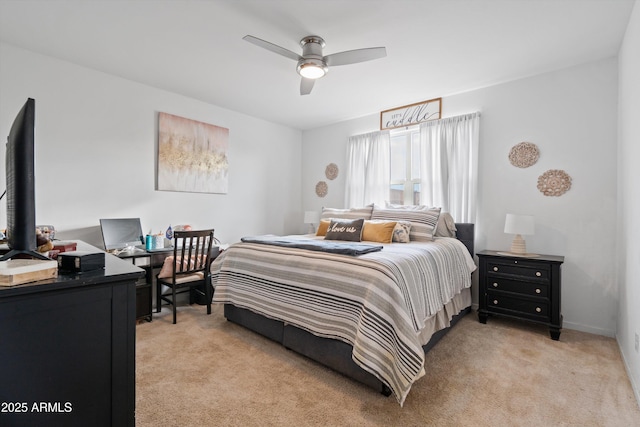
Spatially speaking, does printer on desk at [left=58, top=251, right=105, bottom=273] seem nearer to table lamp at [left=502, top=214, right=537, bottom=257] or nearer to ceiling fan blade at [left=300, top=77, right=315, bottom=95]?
ceiling fan blade at [left=300, top=77, right=315, bottom=95]

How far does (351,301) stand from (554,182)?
2.65 m

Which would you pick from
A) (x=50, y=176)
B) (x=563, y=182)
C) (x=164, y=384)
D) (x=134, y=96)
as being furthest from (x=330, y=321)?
(x=134, y=96)

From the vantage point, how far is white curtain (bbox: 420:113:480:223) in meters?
3.64

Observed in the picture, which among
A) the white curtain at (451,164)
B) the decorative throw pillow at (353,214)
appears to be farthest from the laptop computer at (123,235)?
the white curtain at (451,164)

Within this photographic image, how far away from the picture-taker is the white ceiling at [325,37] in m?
2.23

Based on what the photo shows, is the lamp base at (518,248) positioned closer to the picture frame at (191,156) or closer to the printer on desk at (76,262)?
the printer on desk at (76,262)

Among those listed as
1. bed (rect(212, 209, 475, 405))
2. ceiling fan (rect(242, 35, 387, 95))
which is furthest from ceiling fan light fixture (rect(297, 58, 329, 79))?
bed (rect(212, 209, 475, 405))

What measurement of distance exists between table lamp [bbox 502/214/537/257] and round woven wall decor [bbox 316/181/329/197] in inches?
110

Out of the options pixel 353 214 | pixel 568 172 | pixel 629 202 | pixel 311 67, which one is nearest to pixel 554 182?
pixel 568 172

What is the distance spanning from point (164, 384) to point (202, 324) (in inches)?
41.4

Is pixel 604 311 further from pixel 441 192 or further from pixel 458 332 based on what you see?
pixel 441 192

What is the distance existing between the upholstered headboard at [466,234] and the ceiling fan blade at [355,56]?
2.15m

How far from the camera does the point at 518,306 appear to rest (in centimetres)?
297

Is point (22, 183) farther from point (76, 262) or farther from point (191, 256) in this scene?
point (191, 256)
